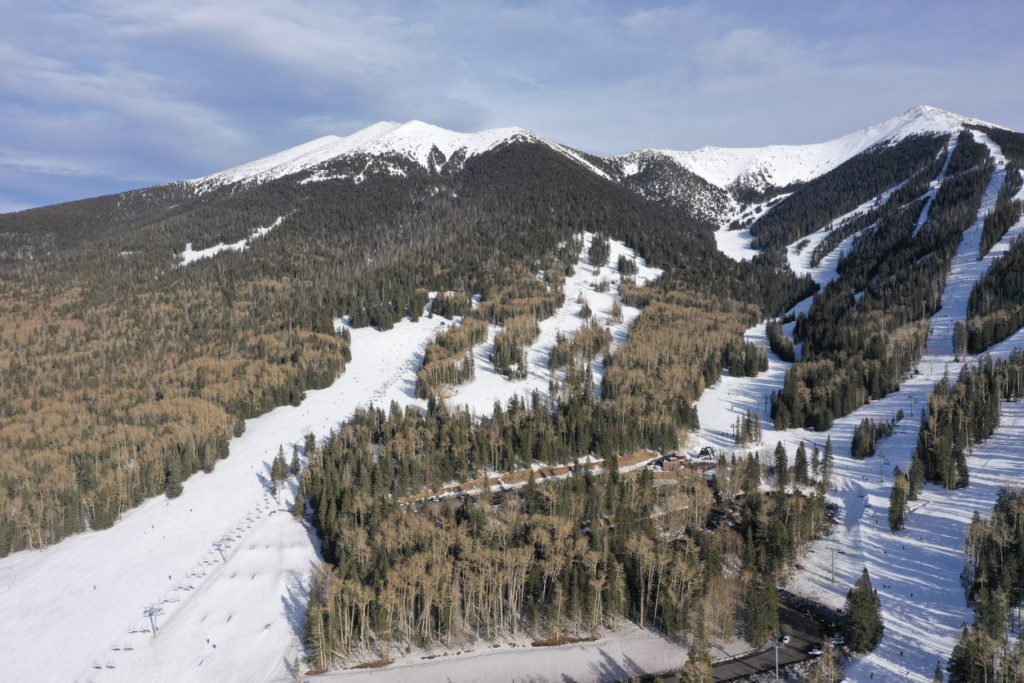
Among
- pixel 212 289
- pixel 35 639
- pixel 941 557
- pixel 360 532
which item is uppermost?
pixel 212 289

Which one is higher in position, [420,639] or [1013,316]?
[1013,316]

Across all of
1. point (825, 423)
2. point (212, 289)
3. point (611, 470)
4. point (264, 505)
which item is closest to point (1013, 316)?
point (825, 423)

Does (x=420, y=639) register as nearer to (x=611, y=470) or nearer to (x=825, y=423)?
(x=611, y=470)

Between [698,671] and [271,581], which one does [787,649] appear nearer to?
[698,671]

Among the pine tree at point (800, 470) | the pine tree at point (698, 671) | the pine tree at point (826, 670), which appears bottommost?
the pine tree at point (826, 670)

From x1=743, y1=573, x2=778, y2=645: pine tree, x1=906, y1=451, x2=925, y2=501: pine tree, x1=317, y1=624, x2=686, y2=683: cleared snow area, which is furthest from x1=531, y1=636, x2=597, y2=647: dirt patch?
x1=906, y1=451, x2=925, y2=501: pine tree

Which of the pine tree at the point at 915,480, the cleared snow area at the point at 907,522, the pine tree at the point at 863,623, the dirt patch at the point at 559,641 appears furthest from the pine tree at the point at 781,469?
the dirt patch at the point at 559,641

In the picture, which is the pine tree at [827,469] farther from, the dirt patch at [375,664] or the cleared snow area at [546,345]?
the dirt patch at [375,664]

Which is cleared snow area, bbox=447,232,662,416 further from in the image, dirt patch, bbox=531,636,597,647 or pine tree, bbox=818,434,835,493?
dirt patch, bbox=531,636,597,647
